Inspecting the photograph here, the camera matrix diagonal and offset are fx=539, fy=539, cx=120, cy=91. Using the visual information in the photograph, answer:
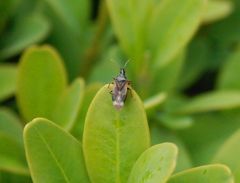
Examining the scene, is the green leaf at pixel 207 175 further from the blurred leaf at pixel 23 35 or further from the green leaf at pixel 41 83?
the blurred leaf at pixel 23 35

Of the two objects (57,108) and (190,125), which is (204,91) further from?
(57,108)

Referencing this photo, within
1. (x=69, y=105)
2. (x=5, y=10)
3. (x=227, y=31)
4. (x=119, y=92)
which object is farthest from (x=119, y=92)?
(x=227, y=31)

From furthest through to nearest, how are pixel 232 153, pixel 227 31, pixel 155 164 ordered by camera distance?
pixel 227 31
pixel 232 153
pixel 155 164

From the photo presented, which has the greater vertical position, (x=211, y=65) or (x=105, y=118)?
(x=105, y=118)

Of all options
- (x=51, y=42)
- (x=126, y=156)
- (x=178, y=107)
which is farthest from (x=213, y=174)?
(x=51, y=42)

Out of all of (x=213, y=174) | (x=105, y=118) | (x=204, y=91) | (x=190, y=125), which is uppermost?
(x=105, y=118)

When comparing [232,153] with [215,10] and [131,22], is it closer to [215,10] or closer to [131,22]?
[131,22]

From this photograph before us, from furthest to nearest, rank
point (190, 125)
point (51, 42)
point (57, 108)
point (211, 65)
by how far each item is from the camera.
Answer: point (211, 65)
point (51, 42)
point (190, 125)
point (57, 108)
